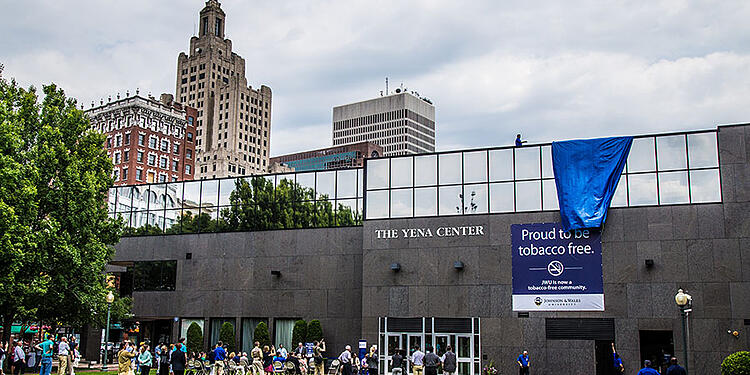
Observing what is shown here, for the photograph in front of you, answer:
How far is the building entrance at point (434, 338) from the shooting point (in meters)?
36.4

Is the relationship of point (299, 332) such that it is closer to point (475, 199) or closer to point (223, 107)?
point (475, 199)

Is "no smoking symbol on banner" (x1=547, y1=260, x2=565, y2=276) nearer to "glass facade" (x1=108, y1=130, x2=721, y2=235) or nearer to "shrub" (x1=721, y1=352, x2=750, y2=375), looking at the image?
"glass facade" (x1=108, y1=130, x2=721, y2=235)

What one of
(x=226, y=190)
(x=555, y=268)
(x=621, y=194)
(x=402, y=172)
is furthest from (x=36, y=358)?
(x=621, y=194)

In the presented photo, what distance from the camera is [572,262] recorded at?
1390 inches

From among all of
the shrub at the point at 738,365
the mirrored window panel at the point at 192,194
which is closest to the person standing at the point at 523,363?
the shrub at the point at 738,365

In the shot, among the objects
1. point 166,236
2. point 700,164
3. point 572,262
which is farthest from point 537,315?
point 166,236

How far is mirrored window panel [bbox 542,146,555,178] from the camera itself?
36938 millimetres

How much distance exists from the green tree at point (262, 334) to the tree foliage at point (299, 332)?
1.74m

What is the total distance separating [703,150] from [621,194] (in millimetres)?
4236

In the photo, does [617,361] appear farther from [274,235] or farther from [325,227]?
[274,235]

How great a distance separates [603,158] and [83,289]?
26492 mm

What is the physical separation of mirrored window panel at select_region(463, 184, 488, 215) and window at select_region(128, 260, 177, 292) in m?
19.8

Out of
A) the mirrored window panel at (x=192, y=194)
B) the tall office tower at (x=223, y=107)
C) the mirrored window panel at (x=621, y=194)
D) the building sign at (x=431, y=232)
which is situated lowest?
the building sign at (x=431, y=232)

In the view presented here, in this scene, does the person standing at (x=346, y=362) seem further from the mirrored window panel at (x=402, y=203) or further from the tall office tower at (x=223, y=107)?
the tall office tower at (x=223, y=107)
